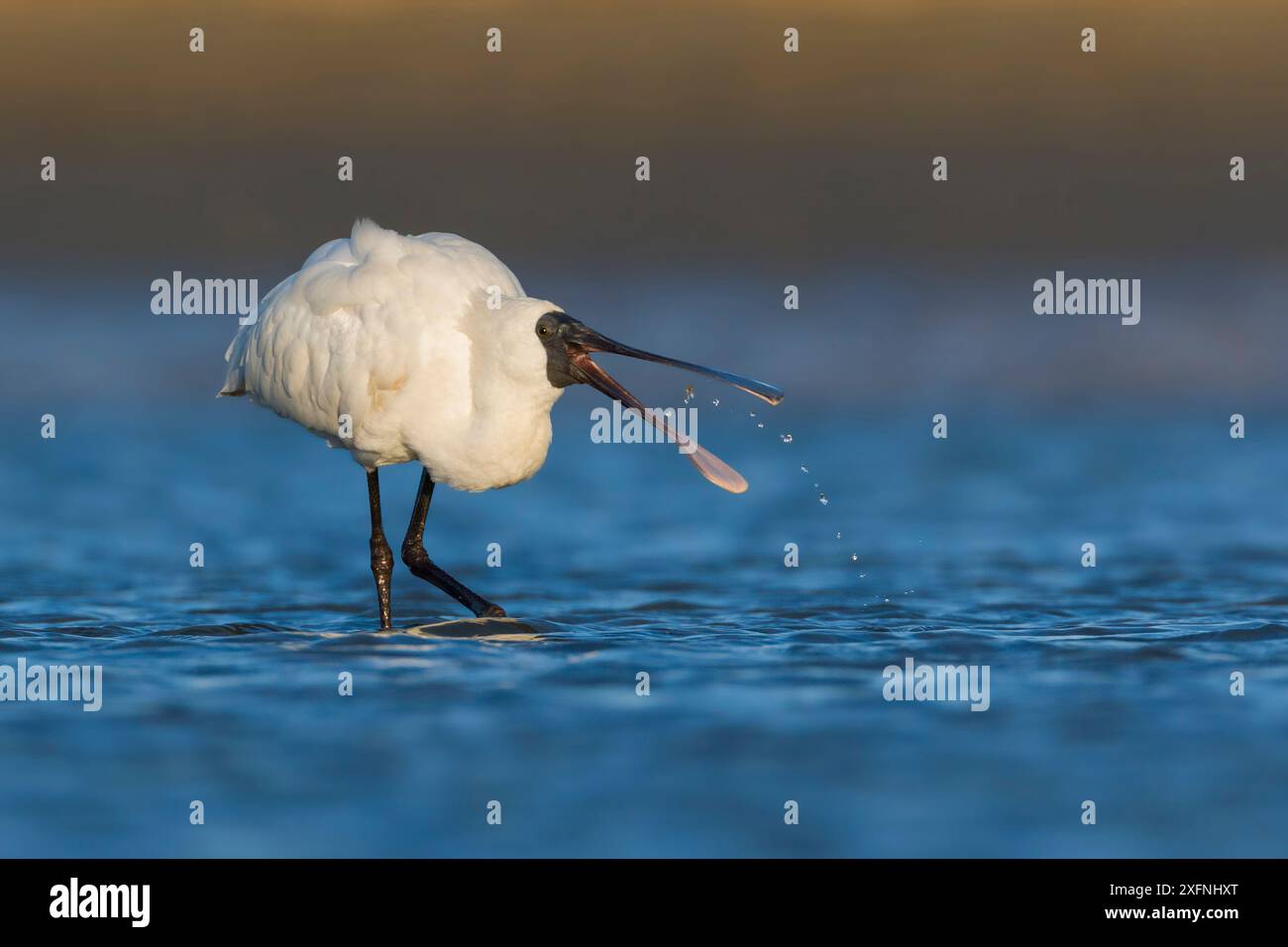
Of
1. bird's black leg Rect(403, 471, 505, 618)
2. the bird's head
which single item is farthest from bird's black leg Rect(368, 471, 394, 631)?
the bird's head

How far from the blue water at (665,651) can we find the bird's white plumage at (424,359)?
0.96 metres

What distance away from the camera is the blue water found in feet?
24.1

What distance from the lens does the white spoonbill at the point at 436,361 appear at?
31.7 feet

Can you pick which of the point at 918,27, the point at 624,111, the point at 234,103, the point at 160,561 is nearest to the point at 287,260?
the point at 234,103

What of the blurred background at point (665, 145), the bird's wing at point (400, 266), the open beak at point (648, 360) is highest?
the blurred background at point (665, 145)

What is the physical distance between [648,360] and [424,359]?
40.9 inches

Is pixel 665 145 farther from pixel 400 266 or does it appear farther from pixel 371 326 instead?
pixel 371 326

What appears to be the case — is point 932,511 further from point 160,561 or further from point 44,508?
point 44,508

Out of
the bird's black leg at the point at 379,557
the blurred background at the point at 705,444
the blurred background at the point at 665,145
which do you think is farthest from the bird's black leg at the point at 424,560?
the blurred background at the point at 665,145

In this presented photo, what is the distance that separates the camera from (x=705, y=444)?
17.0m

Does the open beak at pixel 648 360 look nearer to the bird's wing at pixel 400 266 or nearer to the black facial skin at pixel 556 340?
the black facial skin at pixel 556 340

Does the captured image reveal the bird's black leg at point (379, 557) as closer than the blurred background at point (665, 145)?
Yes
